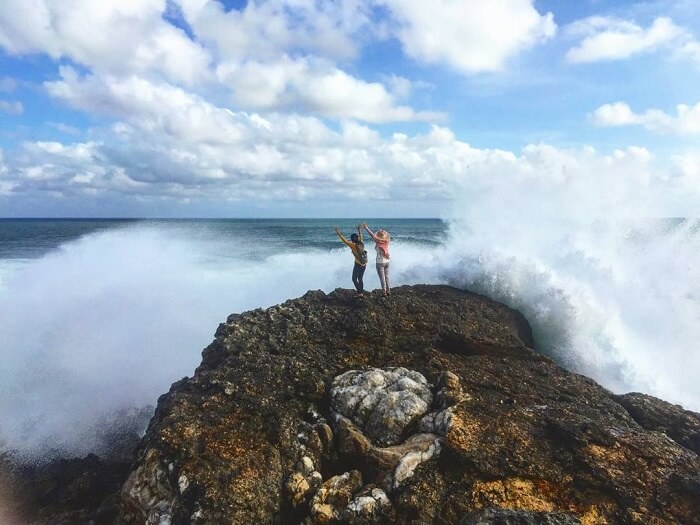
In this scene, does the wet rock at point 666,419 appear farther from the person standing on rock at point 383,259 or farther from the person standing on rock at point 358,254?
the person standing on rock at point 358,254

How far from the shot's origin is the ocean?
1134cm

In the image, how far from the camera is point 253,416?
6.59 m

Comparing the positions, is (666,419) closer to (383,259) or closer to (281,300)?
(383,259)

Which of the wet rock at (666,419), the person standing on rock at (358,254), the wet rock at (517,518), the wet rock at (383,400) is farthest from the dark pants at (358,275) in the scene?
the wet rock at (517,518)

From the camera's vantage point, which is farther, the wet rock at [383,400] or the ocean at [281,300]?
the ocean at [281,300]

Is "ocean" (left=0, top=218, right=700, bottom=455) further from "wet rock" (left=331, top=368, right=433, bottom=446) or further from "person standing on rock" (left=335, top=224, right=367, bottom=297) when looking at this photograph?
"wet rock" (left=331, top=368, right=433, bottom=446)

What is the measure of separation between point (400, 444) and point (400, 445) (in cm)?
6

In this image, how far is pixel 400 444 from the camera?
20.5 feet

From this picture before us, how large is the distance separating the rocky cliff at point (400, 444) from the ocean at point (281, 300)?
432cm

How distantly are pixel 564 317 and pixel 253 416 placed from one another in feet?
31.0

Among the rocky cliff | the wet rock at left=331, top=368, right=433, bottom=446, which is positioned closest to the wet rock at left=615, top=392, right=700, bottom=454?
the rocky cliff

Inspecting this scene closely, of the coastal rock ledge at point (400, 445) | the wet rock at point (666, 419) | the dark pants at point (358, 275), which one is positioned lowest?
the wet rock at point (666, 419)

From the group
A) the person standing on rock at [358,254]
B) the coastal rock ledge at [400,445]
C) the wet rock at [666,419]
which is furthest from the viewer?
the person standing on rock at [358,254]

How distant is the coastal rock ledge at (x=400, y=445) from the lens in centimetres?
538
